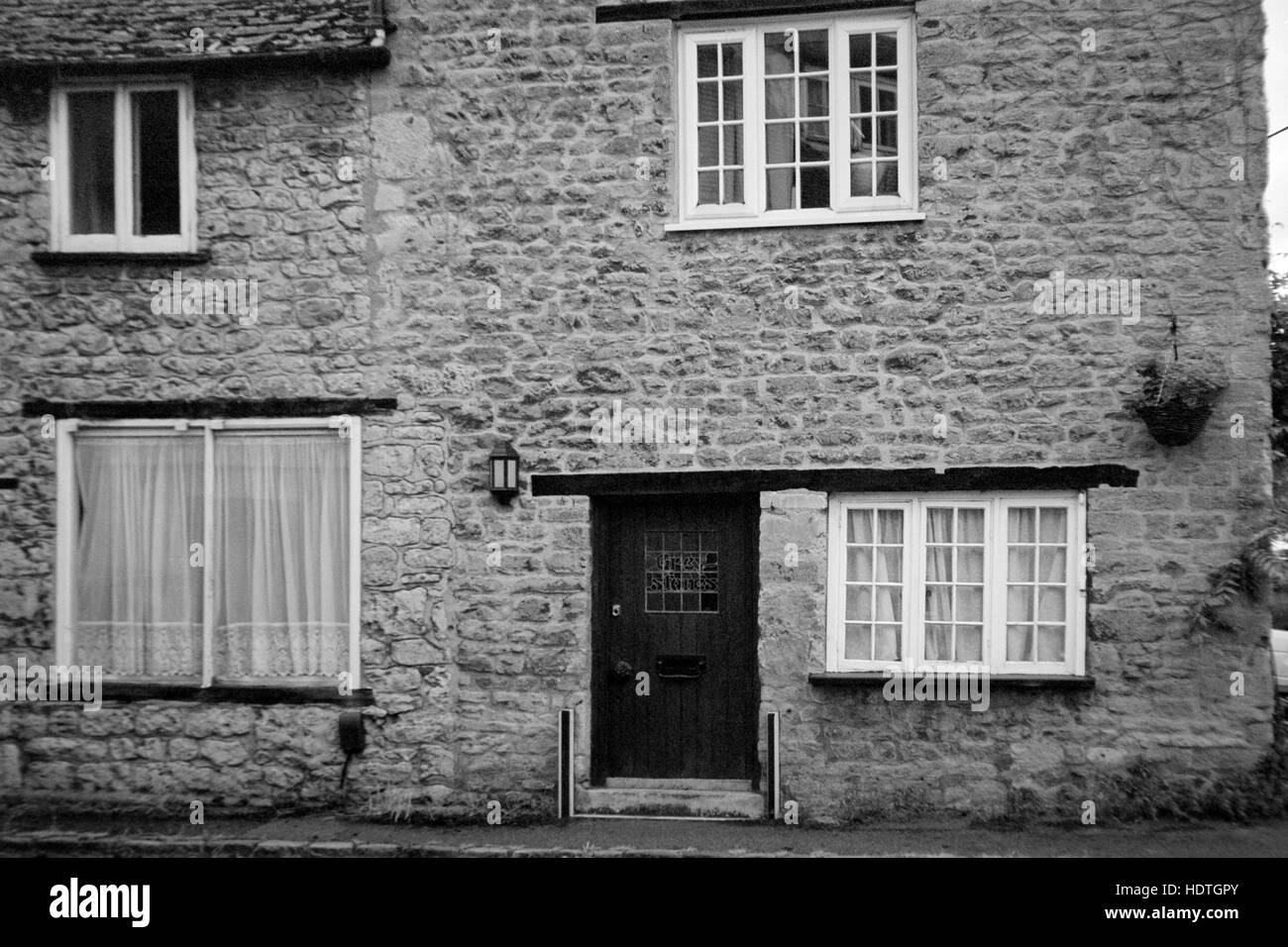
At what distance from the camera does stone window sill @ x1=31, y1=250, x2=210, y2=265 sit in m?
8.26

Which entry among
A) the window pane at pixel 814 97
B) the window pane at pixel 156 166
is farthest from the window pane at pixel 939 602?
the window pane at pixel 156 166

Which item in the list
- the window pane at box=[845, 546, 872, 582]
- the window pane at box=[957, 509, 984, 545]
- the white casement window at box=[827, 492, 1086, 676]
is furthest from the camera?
the window pane at box=[845, 546, 872, 582]

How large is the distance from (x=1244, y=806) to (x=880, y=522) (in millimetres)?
3117

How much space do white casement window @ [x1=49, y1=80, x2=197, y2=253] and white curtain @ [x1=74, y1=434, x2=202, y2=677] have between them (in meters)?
1.62

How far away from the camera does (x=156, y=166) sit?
8.45 metres

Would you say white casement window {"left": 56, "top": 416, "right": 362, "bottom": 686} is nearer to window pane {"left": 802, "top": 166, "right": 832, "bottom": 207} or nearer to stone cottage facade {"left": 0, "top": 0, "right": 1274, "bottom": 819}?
stone cottage facade {"left": 0, "top": 0, "right": 1274, "bottom": 819}

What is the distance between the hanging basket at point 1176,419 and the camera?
725 centimetres

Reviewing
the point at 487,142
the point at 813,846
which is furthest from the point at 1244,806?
the point at 487,142

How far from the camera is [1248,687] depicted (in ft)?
24.3

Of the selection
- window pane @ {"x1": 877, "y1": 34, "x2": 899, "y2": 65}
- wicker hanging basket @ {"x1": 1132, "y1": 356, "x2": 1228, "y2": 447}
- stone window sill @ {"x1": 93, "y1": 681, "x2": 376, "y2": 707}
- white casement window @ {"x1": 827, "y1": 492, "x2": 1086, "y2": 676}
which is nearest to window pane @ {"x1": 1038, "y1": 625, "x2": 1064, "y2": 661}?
white casement window @ {"x1": 827, "y1": 492, "x2": 1086, "y2": 676}

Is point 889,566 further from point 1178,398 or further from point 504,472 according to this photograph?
point 504,472

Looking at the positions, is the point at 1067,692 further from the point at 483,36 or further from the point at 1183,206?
the point at 483,36

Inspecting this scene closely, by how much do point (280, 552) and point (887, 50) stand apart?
19.7ft

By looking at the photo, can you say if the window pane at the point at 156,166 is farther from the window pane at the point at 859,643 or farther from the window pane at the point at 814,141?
the window pane at the point at 859,643
